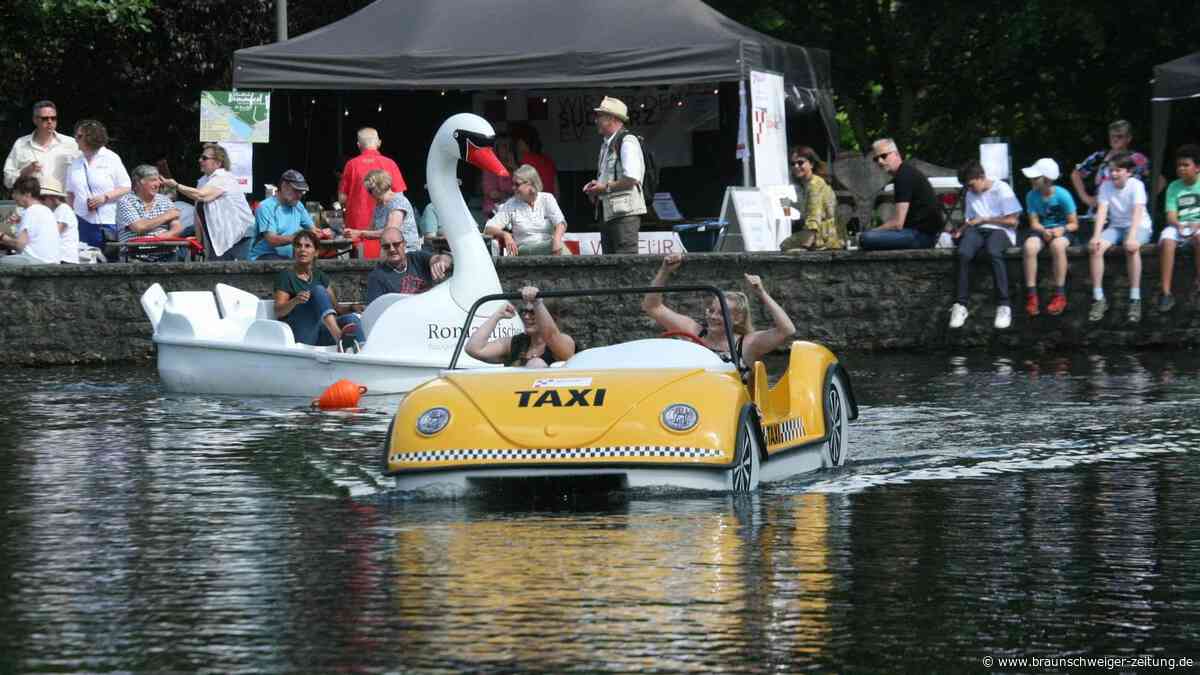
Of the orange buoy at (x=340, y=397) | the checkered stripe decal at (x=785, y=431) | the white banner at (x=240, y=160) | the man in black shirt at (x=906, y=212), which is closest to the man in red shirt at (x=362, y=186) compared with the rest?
the white banner at (x=240, y=160)

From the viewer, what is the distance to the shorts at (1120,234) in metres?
21.9

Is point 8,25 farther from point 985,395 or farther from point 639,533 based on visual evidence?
point 639,533

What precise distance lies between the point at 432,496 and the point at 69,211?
40.8 ft

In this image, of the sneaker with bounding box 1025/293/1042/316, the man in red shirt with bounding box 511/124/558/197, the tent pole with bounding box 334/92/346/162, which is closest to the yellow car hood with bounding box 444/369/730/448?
the sneaker with bounding box 1025/293/1042/316

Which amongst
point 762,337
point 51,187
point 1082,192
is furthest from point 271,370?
point 1082,192

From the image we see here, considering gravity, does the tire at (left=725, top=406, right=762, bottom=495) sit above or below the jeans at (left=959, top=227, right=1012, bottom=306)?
below

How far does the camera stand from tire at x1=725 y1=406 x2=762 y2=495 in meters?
10.8

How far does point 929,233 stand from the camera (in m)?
22.4

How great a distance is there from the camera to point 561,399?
10.8 meters

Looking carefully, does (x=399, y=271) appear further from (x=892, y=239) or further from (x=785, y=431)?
(x=785, y=431)

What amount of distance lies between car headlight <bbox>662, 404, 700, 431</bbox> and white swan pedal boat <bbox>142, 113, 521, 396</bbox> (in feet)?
21.2

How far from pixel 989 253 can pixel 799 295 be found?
179cm

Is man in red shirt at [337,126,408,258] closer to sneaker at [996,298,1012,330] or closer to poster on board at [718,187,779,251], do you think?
poster on board at [718,187,779,251]

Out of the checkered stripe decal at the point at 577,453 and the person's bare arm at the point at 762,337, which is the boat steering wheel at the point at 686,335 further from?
the checkered stripe decal at the point at 577,453
